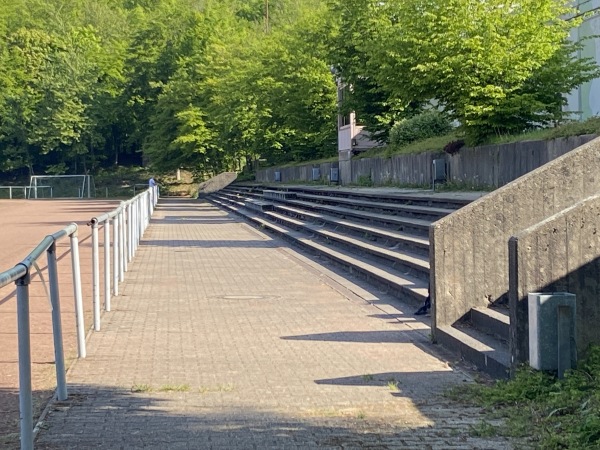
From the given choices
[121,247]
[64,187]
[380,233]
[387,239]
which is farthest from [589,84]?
[64,187]

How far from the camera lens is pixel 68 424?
6293 mm

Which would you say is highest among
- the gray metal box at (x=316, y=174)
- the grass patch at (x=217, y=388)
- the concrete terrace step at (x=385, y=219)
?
the gray metal box at (x=316, y=174)

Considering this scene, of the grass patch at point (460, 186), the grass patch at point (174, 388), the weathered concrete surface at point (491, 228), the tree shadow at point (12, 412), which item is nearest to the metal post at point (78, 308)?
the tree shadow at point (12, 412)

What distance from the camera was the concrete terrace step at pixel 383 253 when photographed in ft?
42.8

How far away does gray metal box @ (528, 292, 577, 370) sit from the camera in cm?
694

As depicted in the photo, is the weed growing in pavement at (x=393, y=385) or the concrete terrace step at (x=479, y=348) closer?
the weed growing in pavement at (x=393, y=385)

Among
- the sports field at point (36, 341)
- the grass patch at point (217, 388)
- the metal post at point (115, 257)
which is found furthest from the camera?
the metal post at point (115, 257)

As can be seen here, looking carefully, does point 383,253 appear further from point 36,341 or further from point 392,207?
point 36,341

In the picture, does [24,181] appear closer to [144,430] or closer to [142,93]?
[142,93]

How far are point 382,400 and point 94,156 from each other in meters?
85.3

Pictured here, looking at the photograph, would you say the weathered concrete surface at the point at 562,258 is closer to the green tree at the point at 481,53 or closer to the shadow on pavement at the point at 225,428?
the shadow on pavement at the point at 225,428

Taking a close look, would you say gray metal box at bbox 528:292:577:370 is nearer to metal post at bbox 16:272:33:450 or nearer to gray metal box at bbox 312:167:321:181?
metal post at bbox 16:272:33:450

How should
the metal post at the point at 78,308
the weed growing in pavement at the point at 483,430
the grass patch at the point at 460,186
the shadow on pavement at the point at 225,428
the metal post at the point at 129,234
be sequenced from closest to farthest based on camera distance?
the shadow on pavement at the point at 225,428 → the weed growing in pavement at the point at 483,430 → the metal post at the point at 78,308 → the metal post at the point at 129,234 → the grass patch at the point at 460,186

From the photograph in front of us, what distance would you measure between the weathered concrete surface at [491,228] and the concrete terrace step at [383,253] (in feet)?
8.83
